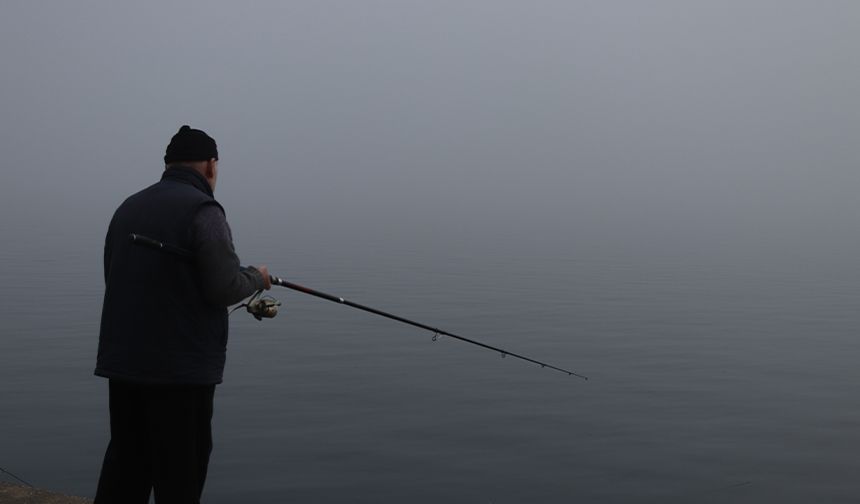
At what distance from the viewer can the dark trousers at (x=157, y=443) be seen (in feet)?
12.7

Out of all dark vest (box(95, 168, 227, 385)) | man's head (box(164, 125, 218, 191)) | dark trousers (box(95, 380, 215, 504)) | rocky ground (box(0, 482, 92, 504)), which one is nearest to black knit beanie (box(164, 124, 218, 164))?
man's head (box(164, 125, 218, 191))

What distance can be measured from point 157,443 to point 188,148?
121cm

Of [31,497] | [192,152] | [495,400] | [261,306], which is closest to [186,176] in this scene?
[192,152]

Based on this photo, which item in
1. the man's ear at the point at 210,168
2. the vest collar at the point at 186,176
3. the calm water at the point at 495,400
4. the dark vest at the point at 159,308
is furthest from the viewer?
the calm water at the point at 495,400

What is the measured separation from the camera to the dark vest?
151 inches

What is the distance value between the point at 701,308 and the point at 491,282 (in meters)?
7.52

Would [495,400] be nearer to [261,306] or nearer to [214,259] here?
[261,306]

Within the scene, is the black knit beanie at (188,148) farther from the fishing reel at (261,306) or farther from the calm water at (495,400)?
the calm water at (495,400)

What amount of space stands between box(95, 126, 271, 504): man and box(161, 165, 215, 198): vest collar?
0.07ft

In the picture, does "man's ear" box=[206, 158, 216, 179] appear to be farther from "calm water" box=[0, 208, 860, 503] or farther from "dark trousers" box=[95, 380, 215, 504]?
"calm water" box=[0, 208, 860, 503]

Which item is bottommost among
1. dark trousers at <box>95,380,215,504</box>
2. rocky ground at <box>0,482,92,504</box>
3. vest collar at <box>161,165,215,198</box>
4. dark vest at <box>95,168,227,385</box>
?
rocky ground at <box>0,482,92,504</box>

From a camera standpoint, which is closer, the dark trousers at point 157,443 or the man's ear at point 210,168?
the dark trousers at point 157,443

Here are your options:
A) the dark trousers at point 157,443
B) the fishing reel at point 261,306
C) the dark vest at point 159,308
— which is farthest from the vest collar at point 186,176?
the dark trousers at point 157,443

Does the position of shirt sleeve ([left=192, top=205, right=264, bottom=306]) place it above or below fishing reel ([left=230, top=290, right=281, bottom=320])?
above
